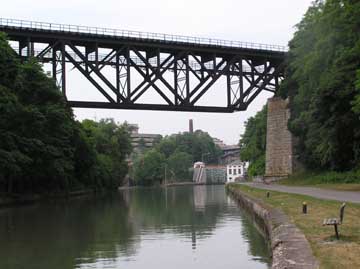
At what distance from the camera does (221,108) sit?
56.3 m

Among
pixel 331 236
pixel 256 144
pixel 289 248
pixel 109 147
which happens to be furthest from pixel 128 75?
pixel 109 147

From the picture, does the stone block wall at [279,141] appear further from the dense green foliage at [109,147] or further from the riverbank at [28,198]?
the dense green foliage at [109,147]

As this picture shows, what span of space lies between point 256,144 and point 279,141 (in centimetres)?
3017

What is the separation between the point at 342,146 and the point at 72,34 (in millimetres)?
24359

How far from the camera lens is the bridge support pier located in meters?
61.2

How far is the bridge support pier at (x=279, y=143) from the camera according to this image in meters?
61.2

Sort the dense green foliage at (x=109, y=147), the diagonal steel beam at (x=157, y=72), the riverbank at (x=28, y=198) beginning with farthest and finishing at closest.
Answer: the dense green foliage at (x=109, y=147), the diagonal steel beam at (x=157, y=72), the riverbank at (x=28, y=198)

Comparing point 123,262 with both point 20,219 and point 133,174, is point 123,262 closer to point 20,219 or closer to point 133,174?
point 20,219

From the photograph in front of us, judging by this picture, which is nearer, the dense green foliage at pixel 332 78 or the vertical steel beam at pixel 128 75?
the dense green foliage at pixel 332 78

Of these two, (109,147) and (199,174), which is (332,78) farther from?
(199,174)

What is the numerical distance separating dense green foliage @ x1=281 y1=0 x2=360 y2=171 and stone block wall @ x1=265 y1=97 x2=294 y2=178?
6469 millimetres

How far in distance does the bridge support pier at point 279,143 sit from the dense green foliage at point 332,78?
6398 mm

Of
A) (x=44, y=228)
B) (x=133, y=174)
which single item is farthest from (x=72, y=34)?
(x=133, y=174)

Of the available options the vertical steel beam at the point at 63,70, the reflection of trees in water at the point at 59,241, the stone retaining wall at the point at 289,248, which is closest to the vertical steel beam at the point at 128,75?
the vertical steel beam at the point at 63,70
